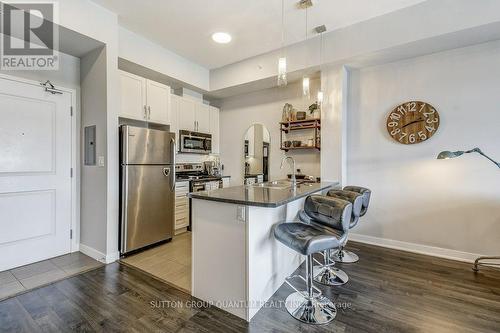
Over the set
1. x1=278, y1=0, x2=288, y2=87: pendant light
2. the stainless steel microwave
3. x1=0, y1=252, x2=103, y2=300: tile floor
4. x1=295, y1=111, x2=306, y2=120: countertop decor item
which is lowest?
x1=0, y1=252, x2=103, y2=300: tile floor

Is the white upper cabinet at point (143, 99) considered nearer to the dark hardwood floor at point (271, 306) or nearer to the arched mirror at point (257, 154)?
the arched mirror at point (257, 154)

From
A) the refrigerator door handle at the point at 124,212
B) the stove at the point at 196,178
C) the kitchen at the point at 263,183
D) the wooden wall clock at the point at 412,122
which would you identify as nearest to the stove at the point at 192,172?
the stove at the point at 196,178

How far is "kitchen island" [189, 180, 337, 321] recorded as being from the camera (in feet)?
6.08

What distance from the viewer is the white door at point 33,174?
8.86 ft

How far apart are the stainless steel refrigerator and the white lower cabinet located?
10.6 inches

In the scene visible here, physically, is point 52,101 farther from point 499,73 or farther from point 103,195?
point 499,73

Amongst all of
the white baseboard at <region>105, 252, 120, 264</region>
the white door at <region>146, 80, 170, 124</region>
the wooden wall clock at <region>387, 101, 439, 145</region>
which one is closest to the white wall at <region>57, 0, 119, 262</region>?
the white baseboard at <region>105, 252, 120, 264</region>

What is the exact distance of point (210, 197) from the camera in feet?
6.45

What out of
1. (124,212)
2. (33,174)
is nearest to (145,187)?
(124,212)

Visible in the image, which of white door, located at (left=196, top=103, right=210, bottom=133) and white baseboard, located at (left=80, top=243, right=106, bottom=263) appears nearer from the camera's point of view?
white baseboard, located at (left=80, top=243, right=106, bottom=263)

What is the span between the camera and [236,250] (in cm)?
190

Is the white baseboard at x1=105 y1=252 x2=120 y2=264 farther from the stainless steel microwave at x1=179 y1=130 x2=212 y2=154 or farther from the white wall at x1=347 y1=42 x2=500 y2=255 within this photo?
the white wall at x1=347 y1=42 x2=500 y2=255

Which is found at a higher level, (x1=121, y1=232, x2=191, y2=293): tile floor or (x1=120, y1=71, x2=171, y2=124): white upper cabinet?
(x1=120, y1=71, x2=171, y2=124): white upper cabinet

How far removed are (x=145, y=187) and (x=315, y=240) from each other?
2467 millimetres
